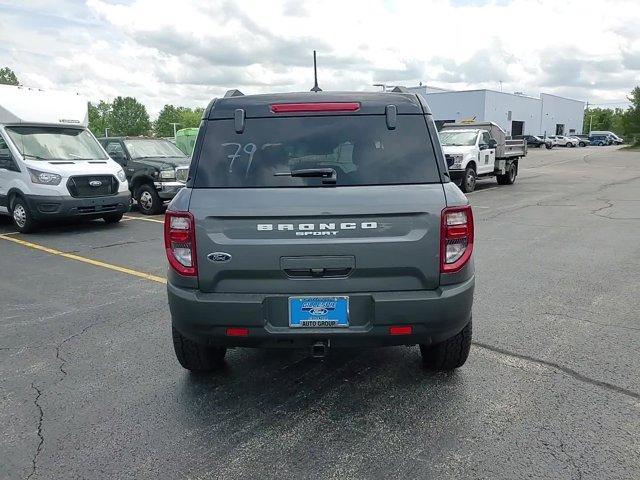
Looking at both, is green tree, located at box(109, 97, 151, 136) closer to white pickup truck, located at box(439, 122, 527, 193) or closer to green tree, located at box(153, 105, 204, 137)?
green tree, located at box(153, 105, 204, 137)

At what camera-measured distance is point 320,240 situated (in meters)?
3.06

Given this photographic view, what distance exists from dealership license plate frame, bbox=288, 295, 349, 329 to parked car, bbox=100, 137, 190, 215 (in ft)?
31.1

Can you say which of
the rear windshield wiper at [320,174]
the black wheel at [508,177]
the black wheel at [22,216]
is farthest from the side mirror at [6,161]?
the black wheel at [508,177]

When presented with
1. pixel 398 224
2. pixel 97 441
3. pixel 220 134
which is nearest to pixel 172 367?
pixel 97 441

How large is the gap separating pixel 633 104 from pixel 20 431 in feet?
211

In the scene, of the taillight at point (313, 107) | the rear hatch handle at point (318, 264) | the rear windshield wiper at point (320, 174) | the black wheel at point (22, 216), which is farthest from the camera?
the black wheel at point (22, 216)

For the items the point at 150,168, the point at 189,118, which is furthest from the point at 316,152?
the point at 189,118

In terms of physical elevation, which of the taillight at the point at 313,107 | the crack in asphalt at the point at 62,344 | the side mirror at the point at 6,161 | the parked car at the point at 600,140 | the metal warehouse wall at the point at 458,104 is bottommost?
the parked car at the point at 600,140

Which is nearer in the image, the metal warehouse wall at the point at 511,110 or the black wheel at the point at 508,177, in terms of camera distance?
the black wheel at the point at 508,177

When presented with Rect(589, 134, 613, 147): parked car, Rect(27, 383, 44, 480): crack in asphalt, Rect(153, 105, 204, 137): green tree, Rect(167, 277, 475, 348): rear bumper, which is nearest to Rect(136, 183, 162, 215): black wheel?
Rect(27, 383, 44, 480): crack in asphalt

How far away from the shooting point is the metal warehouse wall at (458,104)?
63.3 meters

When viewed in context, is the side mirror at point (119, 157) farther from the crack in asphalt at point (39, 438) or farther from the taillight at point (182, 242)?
the taillight at point (182, 242)

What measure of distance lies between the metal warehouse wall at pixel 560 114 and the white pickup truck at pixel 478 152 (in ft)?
217

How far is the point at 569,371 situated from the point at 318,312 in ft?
6.70
